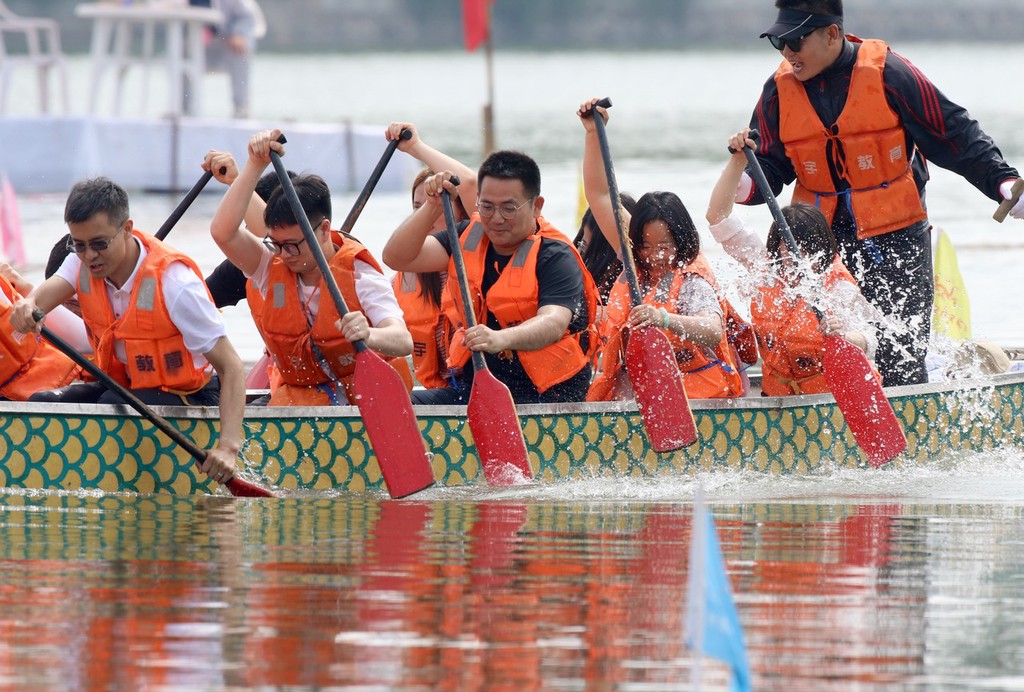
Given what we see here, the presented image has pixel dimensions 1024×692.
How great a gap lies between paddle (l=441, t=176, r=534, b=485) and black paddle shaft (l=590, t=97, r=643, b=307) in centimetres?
59

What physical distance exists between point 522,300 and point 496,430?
0.48m

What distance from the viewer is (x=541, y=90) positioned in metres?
38.8

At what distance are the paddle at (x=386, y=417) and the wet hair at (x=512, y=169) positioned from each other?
23.8 inches

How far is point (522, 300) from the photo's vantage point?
5930 mm

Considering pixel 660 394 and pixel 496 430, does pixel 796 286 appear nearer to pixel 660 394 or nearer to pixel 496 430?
pixel 660 394

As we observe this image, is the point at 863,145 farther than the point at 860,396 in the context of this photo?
Yes

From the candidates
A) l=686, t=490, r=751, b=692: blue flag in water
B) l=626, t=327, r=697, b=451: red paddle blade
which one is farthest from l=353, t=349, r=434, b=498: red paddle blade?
l=686, t=490, r=751, b=692: blue flag in water

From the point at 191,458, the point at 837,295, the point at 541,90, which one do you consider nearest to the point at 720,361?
the point at 837,295

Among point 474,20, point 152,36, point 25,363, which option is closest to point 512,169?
point 25,363

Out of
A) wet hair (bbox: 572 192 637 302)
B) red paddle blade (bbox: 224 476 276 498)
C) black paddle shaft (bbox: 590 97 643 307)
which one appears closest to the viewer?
red paddle blade (bbox: 224 476 276 498)

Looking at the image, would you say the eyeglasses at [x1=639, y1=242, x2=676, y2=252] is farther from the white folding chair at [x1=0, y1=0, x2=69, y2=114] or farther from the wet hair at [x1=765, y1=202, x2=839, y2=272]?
the white folding chair at [x1=0, y1=0, x2=69, y2=114]

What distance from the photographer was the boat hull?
211 inches

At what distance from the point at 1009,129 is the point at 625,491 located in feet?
67.9

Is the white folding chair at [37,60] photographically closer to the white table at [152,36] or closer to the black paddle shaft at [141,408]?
the white table at [152,36]
